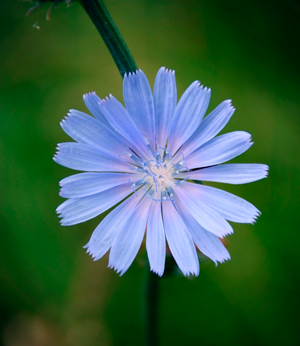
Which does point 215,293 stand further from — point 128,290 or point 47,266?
point 47,266

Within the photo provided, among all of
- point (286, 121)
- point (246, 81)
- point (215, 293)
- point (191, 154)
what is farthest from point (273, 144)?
point (191, 154)

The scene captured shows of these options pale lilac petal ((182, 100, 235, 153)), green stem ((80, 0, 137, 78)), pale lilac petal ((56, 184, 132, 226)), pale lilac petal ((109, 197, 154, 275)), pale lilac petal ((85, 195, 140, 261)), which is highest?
green stem ((80, 0, 137, 78))

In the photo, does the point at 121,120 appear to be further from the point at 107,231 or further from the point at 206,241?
the point at 206,241

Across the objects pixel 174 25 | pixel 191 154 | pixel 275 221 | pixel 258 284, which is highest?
pixel 174 25

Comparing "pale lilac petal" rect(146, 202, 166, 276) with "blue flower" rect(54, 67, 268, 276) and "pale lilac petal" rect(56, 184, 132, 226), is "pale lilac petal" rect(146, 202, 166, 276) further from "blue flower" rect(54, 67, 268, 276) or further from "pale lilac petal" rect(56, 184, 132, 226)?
"pale lilac petal" rect(56, 184, 132, 226)

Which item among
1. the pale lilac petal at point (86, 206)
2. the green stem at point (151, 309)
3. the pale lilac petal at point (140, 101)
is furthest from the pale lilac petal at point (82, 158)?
the green stem at point (151, 309)

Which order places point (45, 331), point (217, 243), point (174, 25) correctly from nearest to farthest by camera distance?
point (217, 243)
point (45, 331)
point (174, 25)

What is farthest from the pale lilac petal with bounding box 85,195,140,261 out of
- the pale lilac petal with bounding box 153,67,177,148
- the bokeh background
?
the bokeh background
